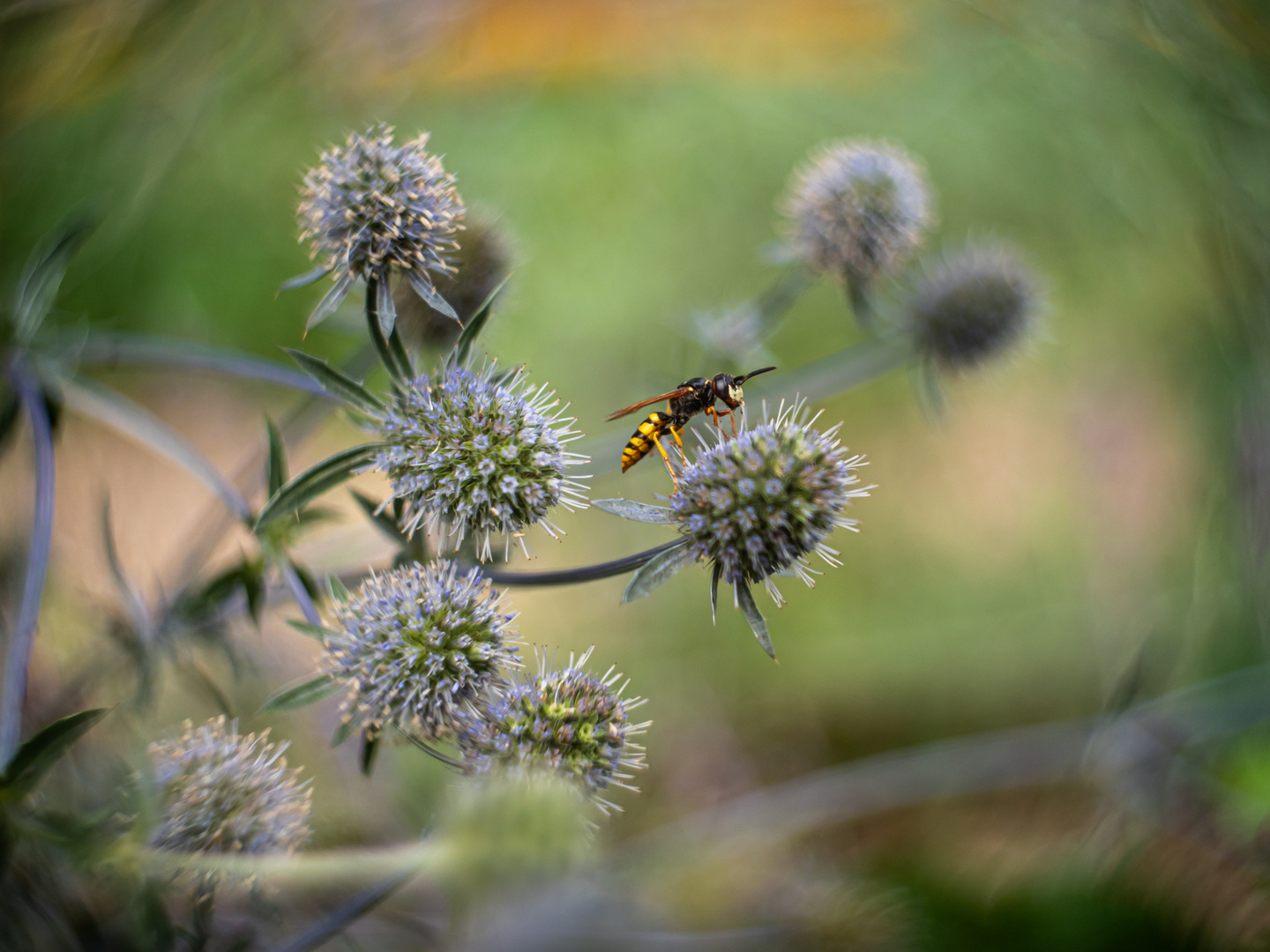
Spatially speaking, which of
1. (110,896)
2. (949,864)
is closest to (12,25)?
(110,896)

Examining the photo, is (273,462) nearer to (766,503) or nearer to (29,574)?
(29,574)

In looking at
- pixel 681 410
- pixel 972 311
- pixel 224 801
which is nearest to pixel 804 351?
pixel 972 311

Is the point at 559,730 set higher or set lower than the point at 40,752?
higher

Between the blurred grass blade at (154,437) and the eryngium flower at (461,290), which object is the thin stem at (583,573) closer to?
the blurred grass blade at (154,437)

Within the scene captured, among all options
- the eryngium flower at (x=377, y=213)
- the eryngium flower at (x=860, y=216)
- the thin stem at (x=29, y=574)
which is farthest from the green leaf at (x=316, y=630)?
the eryngium flower at (x=860, y=216)

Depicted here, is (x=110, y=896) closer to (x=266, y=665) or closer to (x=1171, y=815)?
(x=266, y=665)

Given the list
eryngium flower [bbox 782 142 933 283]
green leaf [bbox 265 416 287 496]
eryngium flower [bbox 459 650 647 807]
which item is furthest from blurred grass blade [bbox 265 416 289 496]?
eryngium flower [bbox 782 142 933 283]
